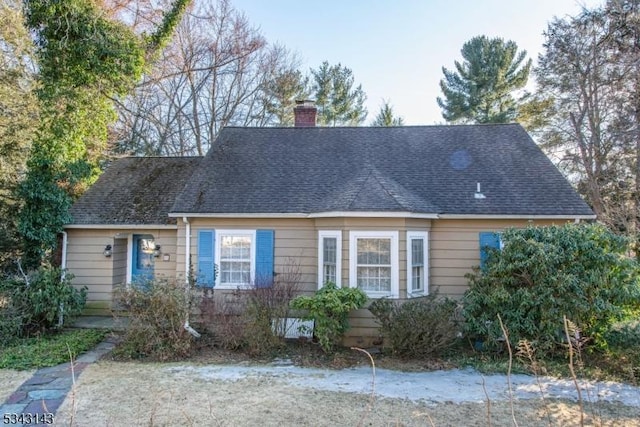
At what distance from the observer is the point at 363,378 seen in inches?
259

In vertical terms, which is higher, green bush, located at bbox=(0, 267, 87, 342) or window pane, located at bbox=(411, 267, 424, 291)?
window pane, located at bbox=(411, 267, 424, 291)

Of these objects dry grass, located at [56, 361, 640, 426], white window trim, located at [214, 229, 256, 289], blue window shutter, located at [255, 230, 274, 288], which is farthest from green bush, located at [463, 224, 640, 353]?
white window trim, located at [214, 229, 256, 289]

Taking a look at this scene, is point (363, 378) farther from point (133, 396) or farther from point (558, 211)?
point (558, 211)

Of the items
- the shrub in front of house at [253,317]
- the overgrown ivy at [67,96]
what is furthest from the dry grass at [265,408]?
the overgrown ivy at [67,96]

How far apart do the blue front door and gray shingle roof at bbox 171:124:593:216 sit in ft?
7.76

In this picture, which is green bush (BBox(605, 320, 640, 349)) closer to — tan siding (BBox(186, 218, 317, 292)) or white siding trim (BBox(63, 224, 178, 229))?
tan siding (BBox(186, 218, 317, 292))

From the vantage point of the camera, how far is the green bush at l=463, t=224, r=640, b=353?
707 cm

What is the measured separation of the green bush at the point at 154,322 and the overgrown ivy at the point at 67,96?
168 inches

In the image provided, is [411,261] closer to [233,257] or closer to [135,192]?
[233,257]

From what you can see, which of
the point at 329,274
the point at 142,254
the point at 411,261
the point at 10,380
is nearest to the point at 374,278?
the point at 411,261

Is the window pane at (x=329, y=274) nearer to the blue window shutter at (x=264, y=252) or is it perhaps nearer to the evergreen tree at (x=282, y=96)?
the blue window shutter at (x=264, y=252)

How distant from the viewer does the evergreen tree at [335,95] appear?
2450cm

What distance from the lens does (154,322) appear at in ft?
24.3

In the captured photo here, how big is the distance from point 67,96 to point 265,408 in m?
10.2
